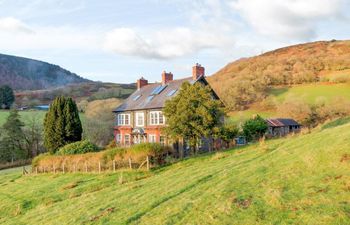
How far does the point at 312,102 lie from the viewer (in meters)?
68.9

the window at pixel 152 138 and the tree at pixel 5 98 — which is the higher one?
the tree at pixel 5 98

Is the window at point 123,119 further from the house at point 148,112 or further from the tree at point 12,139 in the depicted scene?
the tree at point 12,139

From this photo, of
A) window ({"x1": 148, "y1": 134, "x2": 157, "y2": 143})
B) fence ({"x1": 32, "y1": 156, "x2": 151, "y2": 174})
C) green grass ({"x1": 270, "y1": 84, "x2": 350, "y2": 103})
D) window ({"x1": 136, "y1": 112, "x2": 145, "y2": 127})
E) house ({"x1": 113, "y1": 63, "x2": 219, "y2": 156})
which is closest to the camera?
fence ({"x1": 32, "y1": 156, "x2": 151, "y2": 174})

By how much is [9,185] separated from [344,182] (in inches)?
1162

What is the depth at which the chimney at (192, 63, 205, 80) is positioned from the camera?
140 feet

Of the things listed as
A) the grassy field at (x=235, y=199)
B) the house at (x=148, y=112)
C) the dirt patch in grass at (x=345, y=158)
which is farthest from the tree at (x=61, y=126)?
the dirt patch in grass at (x=345, y=158)

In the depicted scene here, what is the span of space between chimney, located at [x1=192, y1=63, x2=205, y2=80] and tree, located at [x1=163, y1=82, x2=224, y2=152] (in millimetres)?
10921

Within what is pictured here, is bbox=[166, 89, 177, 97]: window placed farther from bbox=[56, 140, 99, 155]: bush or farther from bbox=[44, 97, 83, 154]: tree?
bbox=[44, 97, 83, 154]: tree

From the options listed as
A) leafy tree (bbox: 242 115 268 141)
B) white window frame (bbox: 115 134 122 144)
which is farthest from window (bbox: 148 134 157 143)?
leafy tree (bbox: 242 115 268 141)

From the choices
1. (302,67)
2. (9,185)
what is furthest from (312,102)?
(9,185)

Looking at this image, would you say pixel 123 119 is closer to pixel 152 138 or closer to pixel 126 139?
pixel 126 139

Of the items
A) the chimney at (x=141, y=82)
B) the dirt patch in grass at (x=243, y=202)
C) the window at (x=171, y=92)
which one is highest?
the chimney at (x=141, y=82)

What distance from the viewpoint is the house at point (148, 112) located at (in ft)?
142

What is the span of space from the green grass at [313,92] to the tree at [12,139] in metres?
53.8
